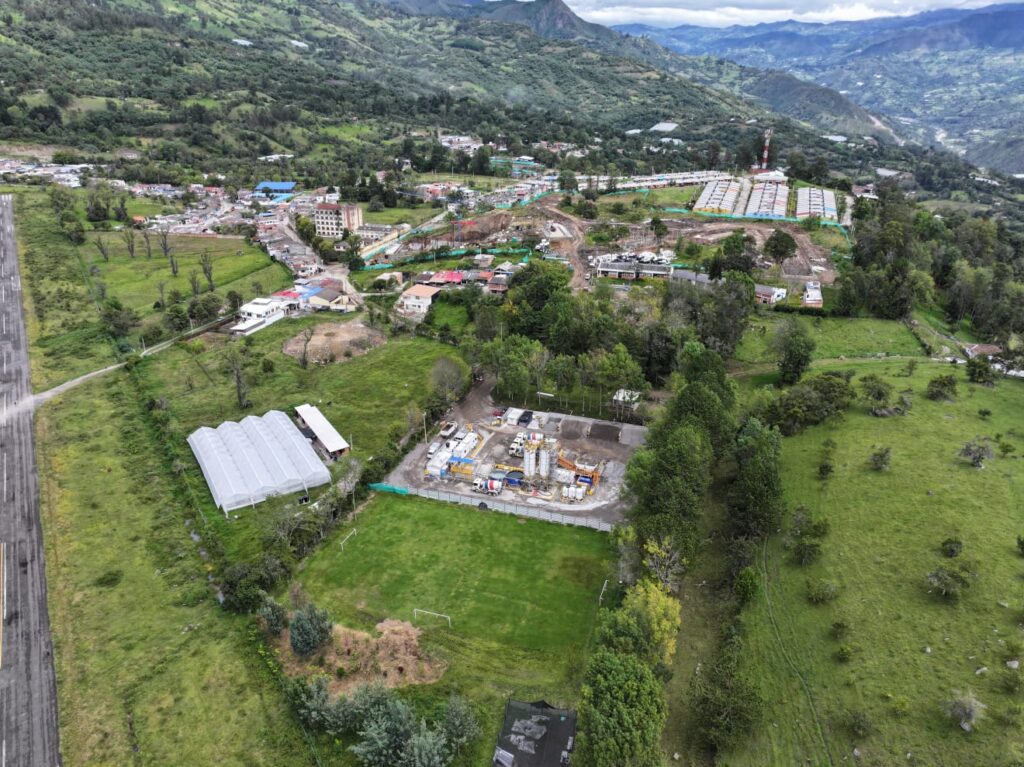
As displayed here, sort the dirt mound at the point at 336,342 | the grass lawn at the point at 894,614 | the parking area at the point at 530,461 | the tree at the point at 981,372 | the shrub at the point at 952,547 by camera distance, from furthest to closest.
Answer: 1. the dirt mound at the point at 336,342
2. the tree at the point at 981,372
3. the parking area at the point at 530,461
4. the shrub at the point at 952,547
5. the grass lawn at the point at 894,614

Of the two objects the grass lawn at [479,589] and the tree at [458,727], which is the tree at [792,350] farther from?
the tree at [458,727]

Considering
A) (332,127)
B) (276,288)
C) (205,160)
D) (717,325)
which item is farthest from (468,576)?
(332,127)

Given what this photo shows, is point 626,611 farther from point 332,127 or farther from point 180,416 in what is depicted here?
point 332,127

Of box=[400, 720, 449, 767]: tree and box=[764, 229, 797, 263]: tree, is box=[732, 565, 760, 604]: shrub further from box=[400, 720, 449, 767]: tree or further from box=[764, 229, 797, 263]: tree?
box=[764, 229, 797, 263]: tree

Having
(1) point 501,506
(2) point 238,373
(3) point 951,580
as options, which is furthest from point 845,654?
(2) point 238,373

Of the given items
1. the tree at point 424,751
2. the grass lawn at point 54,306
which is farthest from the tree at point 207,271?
the tree at point 424,751

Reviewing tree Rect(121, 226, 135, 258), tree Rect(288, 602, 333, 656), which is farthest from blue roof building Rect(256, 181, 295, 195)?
tree Rect(288, 602, 333, 656)

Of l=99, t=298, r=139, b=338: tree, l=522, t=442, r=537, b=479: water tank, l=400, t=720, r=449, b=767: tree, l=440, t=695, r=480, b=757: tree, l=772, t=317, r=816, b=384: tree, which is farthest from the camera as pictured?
l=99, t=298, r=139, b=338: tree
